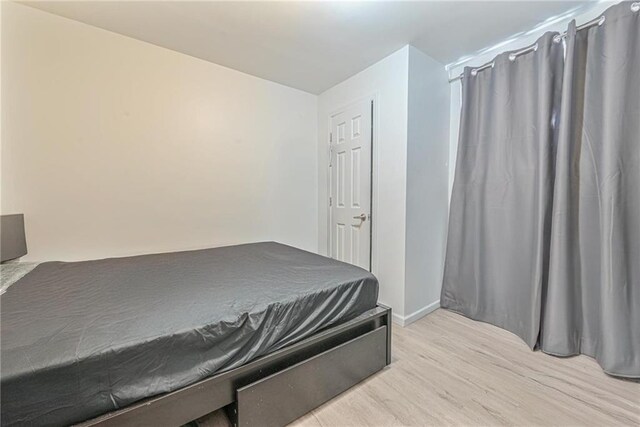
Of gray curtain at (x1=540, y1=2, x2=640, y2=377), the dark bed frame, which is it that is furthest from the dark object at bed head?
gray curtain at (x1=540, y1=2, x2=640, y2=377)

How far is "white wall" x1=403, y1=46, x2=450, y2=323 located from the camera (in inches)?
92.4

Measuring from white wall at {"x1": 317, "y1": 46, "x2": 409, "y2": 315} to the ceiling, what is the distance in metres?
0.19

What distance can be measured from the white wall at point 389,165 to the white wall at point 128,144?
113cm

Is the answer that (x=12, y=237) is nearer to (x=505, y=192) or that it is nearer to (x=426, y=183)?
(x=426, y=183)

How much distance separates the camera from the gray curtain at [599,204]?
1600mm

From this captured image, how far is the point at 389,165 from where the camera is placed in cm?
246

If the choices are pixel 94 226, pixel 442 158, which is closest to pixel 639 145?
pixel 442 158

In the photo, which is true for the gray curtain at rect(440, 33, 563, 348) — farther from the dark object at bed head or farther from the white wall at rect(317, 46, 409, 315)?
the dark object at bed head

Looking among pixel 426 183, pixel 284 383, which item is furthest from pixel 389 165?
pixel 284 383

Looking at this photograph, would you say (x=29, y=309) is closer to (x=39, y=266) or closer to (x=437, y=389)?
(x=39, y=266)

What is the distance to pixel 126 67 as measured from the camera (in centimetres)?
221

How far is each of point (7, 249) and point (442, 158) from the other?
352 cm

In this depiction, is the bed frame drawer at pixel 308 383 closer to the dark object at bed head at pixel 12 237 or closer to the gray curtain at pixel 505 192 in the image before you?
→ the gray curtain at pixel 505 192

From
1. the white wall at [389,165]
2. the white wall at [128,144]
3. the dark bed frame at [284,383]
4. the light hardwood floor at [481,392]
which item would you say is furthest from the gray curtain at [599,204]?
the white wall at [128,144]
